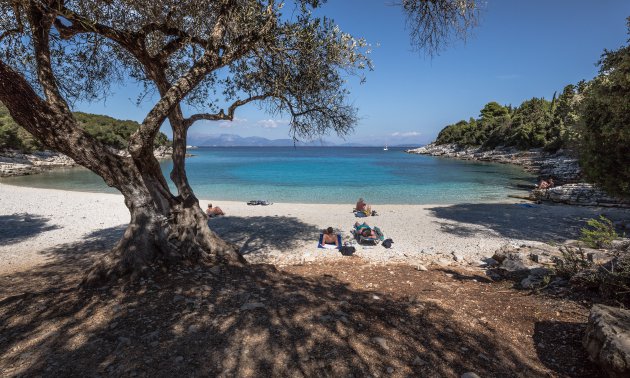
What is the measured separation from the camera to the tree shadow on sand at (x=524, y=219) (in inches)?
566

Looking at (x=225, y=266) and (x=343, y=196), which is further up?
(x=225, y=266)

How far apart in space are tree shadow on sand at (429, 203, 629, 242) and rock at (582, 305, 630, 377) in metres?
10.6

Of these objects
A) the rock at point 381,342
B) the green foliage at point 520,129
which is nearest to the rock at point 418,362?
the rock at point 381,342

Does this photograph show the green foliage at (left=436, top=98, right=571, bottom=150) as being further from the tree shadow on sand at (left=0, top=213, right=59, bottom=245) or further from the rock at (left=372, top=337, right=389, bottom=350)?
the tree shadow on sand at (left=0, top=213, right=59, bottom=245)

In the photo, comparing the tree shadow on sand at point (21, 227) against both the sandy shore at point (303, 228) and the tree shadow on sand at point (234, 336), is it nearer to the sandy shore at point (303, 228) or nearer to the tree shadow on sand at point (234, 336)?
the sandy shore at point (303, 228)

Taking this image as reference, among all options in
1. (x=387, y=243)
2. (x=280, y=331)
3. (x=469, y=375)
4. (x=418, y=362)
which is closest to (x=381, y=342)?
(x=418, y=362)

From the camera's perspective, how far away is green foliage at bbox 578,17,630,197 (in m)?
9.73

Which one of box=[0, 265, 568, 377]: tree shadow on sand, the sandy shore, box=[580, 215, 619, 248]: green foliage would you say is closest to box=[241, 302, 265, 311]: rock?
box=[0, 265, 568, 377]: tree shadow on sand

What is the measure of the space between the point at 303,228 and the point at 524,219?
12429 mm

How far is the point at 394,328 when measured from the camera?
4.86m

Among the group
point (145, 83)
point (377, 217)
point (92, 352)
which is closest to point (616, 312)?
point (92, 352)

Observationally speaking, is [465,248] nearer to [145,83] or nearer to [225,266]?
[225,266]

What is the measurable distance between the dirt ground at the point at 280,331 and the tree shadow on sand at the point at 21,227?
7.88 meters

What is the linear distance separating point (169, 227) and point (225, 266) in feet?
5.45
